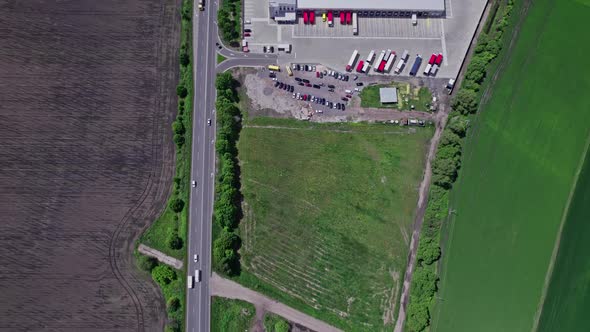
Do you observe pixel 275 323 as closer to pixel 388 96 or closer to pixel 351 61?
pixel 388 96

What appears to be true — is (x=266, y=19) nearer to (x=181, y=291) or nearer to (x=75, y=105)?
(x=75, y=105)

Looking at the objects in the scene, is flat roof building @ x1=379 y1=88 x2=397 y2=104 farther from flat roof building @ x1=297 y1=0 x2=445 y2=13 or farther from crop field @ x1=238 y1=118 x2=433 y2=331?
flat roof building @ x1=297 y1=0 x2=445 y2=13

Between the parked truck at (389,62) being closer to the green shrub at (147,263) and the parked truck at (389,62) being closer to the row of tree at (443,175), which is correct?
the row of tree at (443,175)

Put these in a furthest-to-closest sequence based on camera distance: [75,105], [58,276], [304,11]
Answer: [304,11], [75,105], [58,276]

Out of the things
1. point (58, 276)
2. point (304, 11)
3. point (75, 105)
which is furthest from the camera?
point (304, 11)

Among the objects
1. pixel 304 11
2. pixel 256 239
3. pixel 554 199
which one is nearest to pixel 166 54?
pixel 304 11

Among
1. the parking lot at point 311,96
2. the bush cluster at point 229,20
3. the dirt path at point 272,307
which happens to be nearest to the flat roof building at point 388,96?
the parking lot at point 311,96
